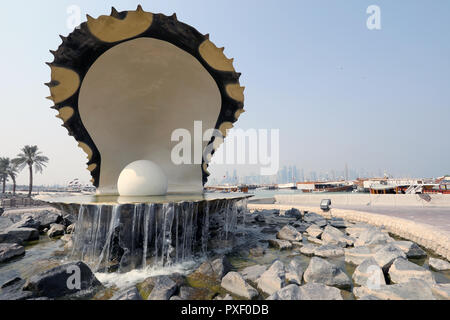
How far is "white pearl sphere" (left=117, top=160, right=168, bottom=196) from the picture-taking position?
7402mm

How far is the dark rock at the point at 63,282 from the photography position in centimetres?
372

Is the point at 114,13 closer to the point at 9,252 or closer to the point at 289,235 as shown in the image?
the point at 9,252

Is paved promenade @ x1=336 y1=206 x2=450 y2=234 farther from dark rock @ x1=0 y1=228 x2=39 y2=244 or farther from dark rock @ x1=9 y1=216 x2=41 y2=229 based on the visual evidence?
dark rock @ x1=9 y1=216 x2=41 y2=229

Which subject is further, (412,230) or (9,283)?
(412,230)

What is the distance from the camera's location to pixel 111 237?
17.7ft

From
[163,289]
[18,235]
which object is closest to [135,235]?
[163,289]

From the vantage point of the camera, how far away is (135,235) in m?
5.37

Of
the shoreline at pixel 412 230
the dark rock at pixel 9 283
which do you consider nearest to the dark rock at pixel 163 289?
the dark rock at pixel 9 283

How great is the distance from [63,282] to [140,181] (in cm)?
384

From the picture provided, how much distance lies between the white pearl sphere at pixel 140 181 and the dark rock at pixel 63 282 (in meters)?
3.51
